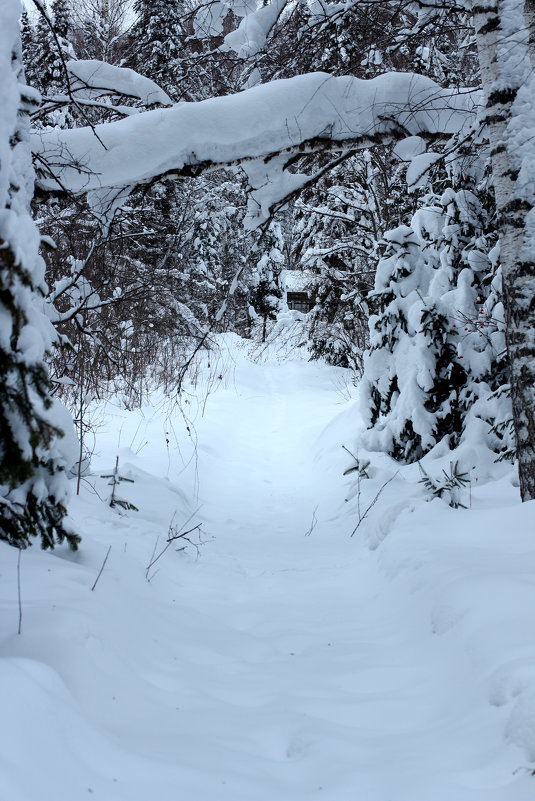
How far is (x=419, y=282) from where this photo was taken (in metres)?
5.83

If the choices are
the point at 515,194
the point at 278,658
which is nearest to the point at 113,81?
the point at 515,194

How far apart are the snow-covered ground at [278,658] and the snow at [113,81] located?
10.6ft

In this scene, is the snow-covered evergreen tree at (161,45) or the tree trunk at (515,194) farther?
the snow-covered evergreen tree at (161,45)

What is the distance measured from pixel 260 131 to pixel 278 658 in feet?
11.2

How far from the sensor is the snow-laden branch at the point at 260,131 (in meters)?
3.63

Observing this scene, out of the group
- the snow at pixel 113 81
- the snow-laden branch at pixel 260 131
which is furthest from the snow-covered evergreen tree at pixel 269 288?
the snow-laden branch at pixel 260 131

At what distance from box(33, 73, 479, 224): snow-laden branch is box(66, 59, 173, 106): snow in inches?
30.1

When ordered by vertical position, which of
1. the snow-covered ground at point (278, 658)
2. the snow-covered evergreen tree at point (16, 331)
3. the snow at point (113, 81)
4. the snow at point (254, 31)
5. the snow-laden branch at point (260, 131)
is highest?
the snow at point (254, 31)

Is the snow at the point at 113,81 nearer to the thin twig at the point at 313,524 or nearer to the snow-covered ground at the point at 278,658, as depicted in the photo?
the snow-covered ground at the point at 278,658

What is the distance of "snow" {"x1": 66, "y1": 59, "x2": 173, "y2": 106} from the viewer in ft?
13.9

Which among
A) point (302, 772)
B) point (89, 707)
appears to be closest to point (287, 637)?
point (302, 772)

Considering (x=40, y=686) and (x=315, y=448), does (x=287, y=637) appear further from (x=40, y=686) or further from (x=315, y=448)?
(x=315, y=448)

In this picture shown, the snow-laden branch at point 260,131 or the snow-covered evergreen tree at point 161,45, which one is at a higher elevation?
the snow-covered evergreen tree at point 161,45

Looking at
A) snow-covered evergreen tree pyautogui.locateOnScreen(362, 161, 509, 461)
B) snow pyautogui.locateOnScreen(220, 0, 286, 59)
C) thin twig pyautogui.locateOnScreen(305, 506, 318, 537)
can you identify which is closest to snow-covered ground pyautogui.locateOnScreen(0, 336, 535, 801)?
thin twig pyautogui.locateOnScreen(305, 506, 318, 537)
